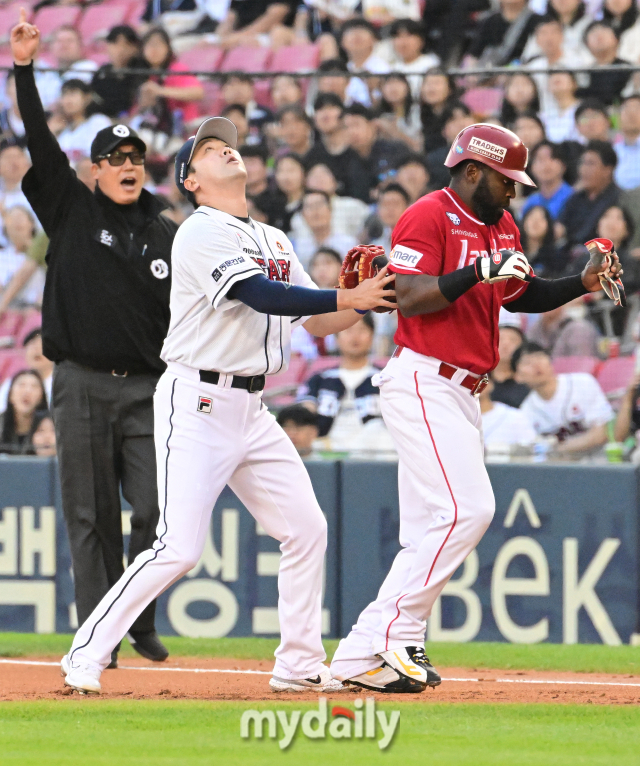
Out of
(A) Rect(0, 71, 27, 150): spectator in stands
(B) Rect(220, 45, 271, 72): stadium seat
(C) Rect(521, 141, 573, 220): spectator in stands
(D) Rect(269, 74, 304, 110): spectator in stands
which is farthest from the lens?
(B) Rect(220, 45, 271, 72): stadium seat

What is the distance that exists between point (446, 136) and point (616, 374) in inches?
93.5

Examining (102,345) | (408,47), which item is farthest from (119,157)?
(408,47)

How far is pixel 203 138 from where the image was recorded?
481cm

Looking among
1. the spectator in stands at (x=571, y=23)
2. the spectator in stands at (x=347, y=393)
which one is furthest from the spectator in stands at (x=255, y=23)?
the spectator in stands at (x=347, y=393)

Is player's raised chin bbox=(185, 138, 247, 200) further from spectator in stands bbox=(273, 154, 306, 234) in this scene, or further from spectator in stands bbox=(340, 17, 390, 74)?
spectator in stands bbox=(340, 17, 390, 74)

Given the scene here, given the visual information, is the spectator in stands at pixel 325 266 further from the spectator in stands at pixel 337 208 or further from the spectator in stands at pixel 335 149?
the spectator in stands at pixel 335 149

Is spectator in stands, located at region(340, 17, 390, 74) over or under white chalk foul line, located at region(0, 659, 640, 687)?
over

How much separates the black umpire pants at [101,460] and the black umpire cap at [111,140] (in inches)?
37.8

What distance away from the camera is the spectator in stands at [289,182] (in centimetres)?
953

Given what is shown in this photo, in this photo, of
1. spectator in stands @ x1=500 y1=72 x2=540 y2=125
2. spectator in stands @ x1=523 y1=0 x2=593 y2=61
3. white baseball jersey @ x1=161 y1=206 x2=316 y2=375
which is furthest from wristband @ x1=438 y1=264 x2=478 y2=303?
spectator in stands @ x1=523 y1=0 x2=593 y2=61

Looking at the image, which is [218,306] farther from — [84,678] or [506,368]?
[506,368]

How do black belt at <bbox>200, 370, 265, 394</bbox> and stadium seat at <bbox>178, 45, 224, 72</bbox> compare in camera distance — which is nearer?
black belt at <bbox>200, 370, 265, 394</bbox>

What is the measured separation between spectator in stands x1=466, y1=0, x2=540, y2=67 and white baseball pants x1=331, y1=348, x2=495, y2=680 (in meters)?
6.69

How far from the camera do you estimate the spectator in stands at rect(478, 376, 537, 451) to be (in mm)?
7879
